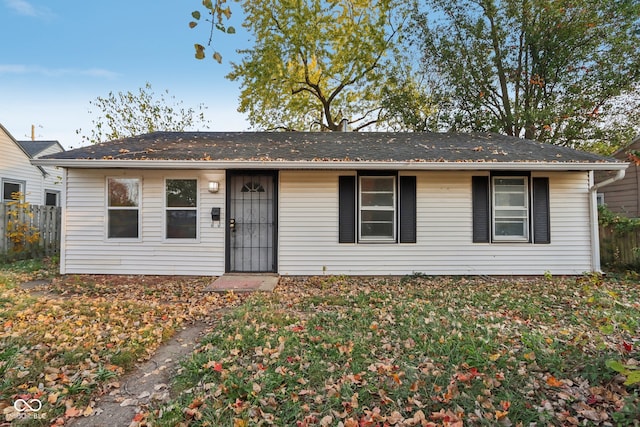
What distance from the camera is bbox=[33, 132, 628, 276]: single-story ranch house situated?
666 cm

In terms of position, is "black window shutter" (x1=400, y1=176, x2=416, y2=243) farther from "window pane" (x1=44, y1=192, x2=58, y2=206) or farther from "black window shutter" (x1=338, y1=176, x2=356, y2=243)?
"window pane" (x1=44, y1=192, x2=58, y2=206)

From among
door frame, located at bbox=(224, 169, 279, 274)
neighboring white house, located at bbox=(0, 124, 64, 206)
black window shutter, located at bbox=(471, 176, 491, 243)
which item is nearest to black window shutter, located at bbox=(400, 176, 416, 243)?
black window shutter, located at bbox=(471, 176, 491, 243)

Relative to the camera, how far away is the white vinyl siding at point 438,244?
6.75 metres

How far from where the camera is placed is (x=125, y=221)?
22.0 ft

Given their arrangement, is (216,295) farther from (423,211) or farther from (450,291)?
(423,211)

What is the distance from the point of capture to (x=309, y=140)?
328 inches

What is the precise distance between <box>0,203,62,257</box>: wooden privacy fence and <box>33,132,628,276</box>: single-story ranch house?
9.61 feet

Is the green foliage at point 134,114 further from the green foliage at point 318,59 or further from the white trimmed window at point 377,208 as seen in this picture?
the white trimmed window at point 377,208

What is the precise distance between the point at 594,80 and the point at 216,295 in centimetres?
1560

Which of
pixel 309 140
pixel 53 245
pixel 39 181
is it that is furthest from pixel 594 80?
pixel 39 181

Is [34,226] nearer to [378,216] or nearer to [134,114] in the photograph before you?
[378,216]

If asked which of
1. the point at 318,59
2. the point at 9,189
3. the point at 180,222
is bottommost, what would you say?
the point at 180,222

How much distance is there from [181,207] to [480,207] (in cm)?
636

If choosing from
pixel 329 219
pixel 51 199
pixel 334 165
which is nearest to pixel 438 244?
pixel 329 219
